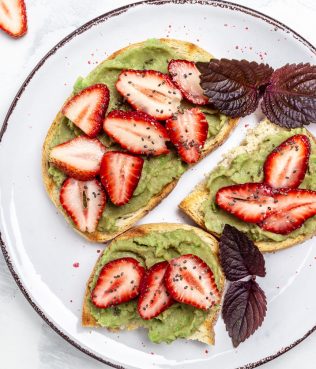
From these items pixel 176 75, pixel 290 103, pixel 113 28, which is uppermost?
pixel 113 28

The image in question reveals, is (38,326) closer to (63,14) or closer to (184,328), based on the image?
(184,328)

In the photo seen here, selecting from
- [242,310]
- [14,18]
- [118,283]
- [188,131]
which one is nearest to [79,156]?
[188,131]

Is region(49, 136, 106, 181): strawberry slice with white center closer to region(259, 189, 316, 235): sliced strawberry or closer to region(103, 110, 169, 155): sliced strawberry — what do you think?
region(103, 110, 169, 155): sliced strawberry

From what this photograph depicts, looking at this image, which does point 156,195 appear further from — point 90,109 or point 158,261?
point 90,109

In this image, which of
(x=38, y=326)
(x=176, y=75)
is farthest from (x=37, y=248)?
(x=176, y=75)

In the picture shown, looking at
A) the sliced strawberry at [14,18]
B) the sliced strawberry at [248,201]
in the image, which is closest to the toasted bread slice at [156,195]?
the sliced strawberry at [248,201]

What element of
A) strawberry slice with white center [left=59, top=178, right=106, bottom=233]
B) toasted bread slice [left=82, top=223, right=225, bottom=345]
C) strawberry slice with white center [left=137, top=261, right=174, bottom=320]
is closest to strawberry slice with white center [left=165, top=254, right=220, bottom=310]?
strawberry slice with white center [left=137, top=261, right=174, bottom=320]

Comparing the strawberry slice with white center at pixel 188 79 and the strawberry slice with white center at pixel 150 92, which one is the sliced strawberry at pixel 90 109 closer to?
the strawberry slice with white center at pixel 150 92
